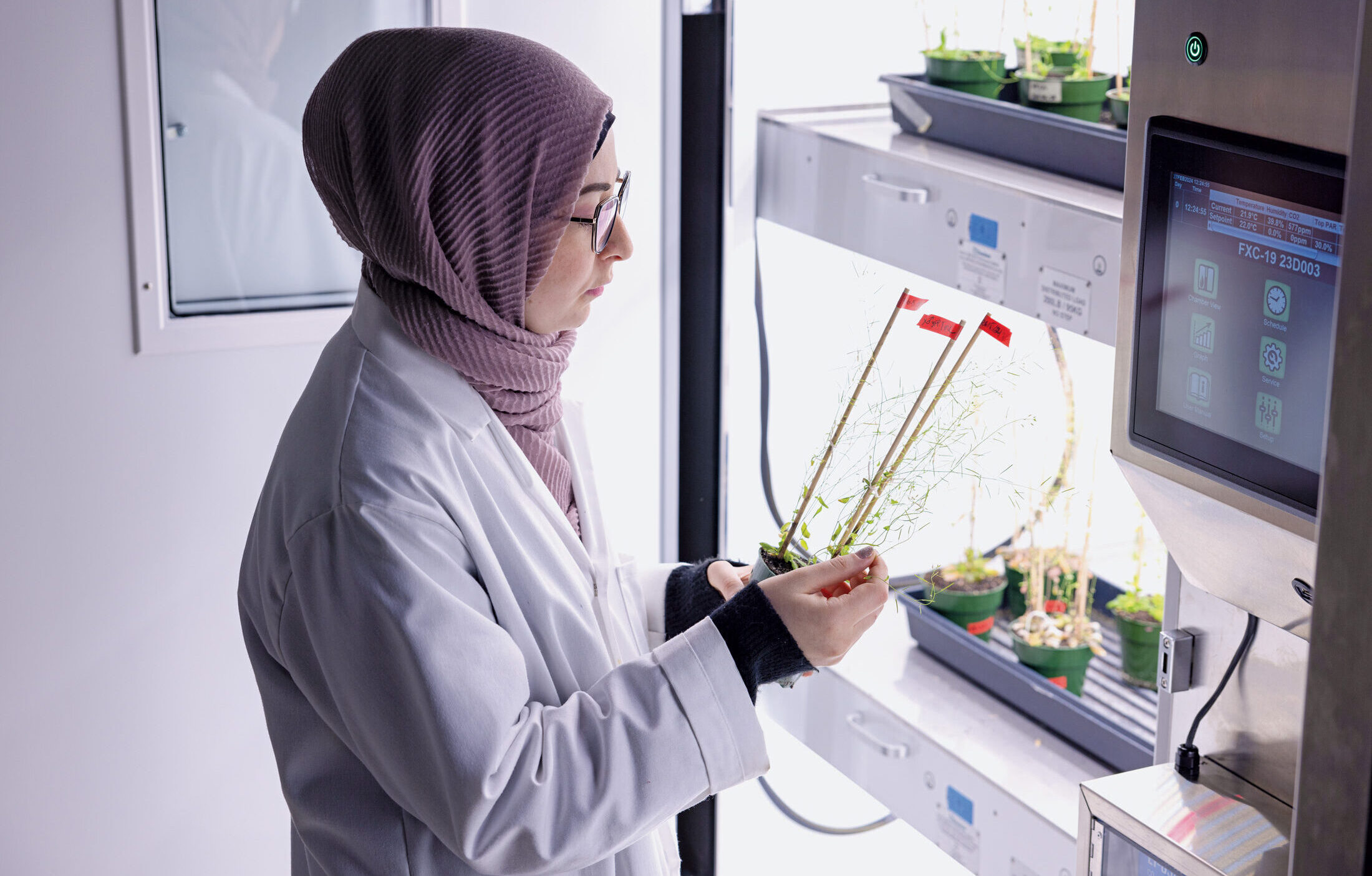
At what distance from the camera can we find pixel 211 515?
1.75 m

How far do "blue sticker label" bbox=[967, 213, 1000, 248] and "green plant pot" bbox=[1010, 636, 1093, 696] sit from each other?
528 mm

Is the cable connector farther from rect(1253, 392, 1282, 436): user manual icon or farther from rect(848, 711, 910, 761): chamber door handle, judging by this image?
rect(848, 711, 910, 761): chamber door handle

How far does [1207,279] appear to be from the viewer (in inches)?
30.9

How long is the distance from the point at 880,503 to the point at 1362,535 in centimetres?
83

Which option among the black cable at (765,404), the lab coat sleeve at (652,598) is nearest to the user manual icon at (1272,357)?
the lab coat sleeve at (652,598)

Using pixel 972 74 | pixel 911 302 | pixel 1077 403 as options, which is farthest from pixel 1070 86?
pixel 911 302

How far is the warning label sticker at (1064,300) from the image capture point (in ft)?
4.07

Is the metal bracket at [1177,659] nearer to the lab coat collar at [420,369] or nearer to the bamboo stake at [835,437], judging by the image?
the bamboo stake at [835,437]

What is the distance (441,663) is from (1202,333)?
1.77 ft

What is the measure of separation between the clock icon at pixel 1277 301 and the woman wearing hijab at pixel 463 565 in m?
0.38

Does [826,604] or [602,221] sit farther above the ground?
[602,221]

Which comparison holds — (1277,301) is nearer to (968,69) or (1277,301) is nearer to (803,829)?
(968,69)

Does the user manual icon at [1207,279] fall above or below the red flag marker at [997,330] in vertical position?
above

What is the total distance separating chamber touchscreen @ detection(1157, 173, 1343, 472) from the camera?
71cm
